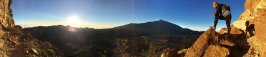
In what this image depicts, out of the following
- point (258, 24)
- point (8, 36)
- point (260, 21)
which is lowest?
point (8, 36)

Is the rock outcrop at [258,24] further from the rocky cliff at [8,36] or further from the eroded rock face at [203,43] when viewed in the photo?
the rocky cliff at [8,36]

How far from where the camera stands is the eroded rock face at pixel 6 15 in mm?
41594

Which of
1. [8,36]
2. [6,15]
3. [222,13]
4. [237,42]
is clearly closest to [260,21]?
[237,42]

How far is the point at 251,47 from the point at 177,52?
5.17 m

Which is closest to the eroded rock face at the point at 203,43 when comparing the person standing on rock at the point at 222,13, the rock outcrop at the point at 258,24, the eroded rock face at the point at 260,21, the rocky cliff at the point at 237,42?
the rocky cliff at the point at 237,42

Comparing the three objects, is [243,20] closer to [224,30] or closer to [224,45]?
[224,30]

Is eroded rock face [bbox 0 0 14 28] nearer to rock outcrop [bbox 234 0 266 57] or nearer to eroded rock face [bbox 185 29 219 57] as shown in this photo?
eroded rock face [bbox 185 29 219 57]

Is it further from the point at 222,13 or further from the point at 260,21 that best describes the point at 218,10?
the point at 260,21

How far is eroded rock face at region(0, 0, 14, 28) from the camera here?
4159 centimetres

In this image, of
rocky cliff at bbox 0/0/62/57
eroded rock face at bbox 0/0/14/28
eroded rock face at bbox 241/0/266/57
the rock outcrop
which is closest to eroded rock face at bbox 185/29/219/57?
the rock outcrop

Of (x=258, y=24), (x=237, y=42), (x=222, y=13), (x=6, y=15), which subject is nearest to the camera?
(x=237, y=42)

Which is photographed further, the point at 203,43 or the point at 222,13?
the point at 222,13

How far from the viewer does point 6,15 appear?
4162cm

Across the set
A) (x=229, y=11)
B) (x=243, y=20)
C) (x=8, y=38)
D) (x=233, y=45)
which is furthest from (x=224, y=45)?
(x=8, y=38)
